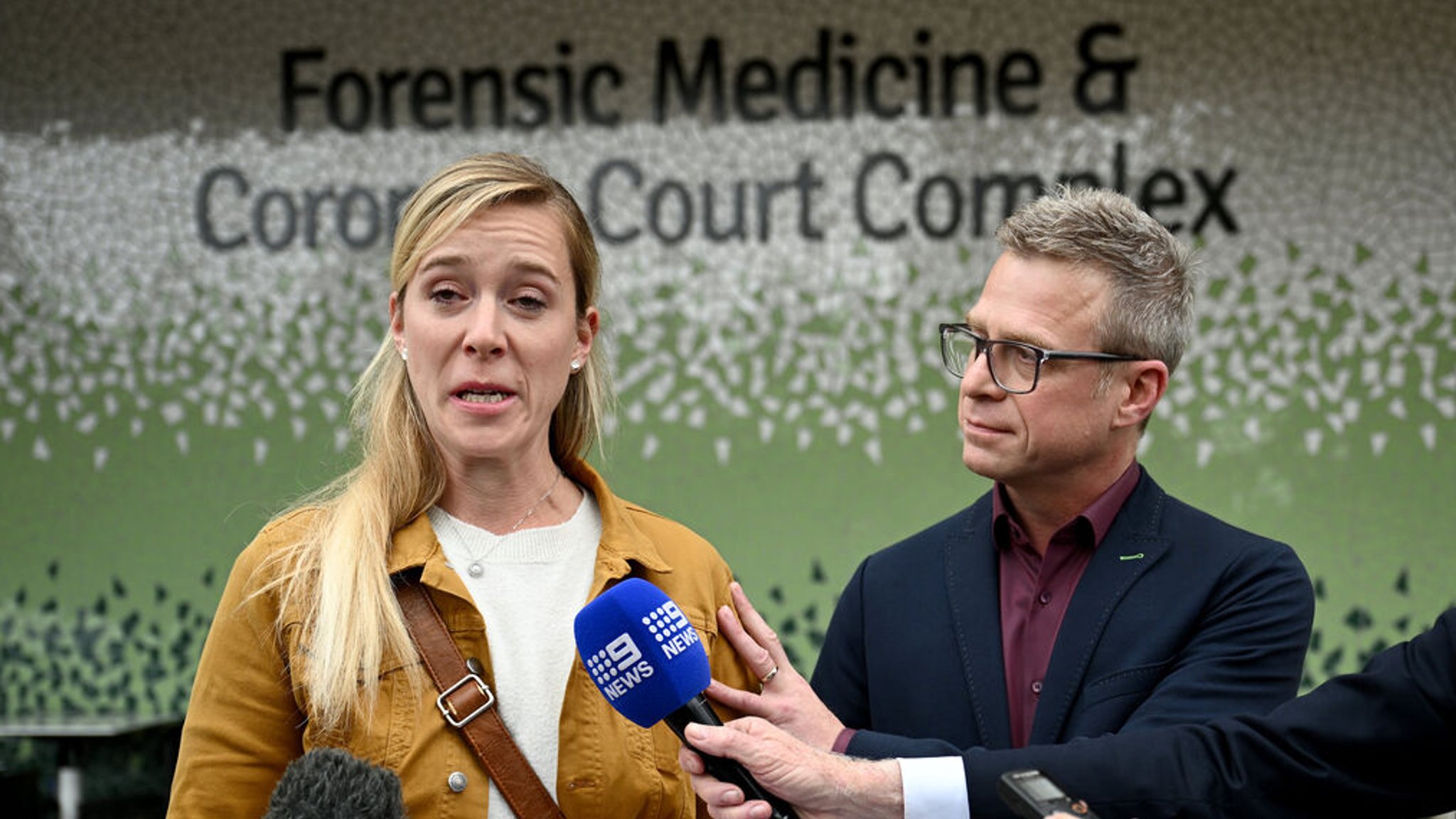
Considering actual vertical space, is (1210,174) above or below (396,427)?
above

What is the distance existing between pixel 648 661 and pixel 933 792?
51cm

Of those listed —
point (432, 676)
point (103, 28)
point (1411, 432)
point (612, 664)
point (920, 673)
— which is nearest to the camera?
point (612, 664)

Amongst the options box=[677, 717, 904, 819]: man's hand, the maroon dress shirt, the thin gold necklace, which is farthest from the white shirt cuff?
the thin gold necklace

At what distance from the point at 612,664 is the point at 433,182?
82cm

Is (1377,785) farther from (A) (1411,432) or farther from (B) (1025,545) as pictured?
(A) (1411,432)

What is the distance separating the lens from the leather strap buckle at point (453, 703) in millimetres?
2121

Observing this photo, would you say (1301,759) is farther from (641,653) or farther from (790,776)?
(641,653)

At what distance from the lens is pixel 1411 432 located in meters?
5.16

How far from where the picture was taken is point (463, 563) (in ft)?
7.51

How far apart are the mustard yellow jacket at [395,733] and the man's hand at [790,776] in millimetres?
207

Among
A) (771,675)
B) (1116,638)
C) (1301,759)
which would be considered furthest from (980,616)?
(1301,759)

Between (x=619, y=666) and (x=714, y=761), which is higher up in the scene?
(x=619, y=666)

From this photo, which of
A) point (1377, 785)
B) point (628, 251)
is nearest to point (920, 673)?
point (1377, 785)

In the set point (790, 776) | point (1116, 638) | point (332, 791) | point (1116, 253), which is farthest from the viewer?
point (1116, 253)
